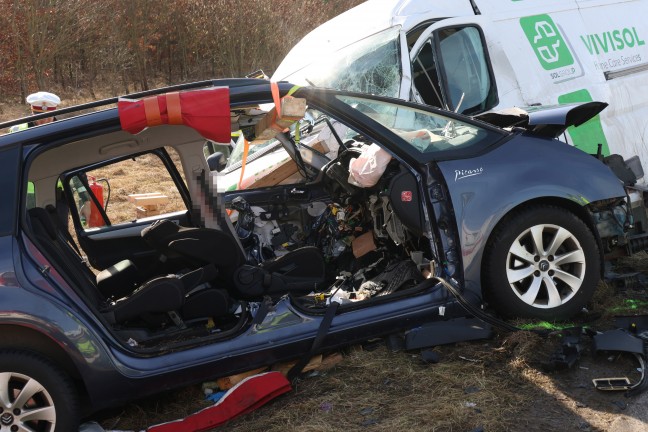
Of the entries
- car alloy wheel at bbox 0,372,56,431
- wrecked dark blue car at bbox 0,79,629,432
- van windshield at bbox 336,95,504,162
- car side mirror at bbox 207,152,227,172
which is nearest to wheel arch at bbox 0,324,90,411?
wrecked dark blue car at bbox 0,79,629,432

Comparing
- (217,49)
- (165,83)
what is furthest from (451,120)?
(165,83)

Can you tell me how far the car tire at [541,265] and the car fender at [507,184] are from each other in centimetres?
8

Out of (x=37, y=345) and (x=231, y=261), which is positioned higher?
(x=231, y=261)

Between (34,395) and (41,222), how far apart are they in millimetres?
909

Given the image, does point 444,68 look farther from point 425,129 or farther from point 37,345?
point 37,345

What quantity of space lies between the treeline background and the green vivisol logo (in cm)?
1174

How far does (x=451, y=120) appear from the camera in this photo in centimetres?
478

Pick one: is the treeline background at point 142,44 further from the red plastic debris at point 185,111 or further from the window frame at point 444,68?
the red plastic debris at point 185,111

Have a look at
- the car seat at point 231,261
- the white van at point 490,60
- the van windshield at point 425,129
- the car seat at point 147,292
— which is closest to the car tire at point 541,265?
the van windshield at point 425,129

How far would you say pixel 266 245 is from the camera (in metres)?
5.65

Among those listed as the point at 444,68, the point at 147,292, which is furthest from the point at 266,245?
the point at 444,68

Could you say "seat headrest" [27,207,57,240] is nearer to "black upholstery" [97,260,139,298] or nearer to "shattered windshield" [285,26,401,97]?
"black upholstery" [97,260,139,298]

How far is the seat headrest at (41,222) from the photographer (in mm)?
4033

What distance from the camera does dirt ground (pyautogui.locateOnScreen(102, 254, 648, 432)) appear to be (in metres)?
3.77
